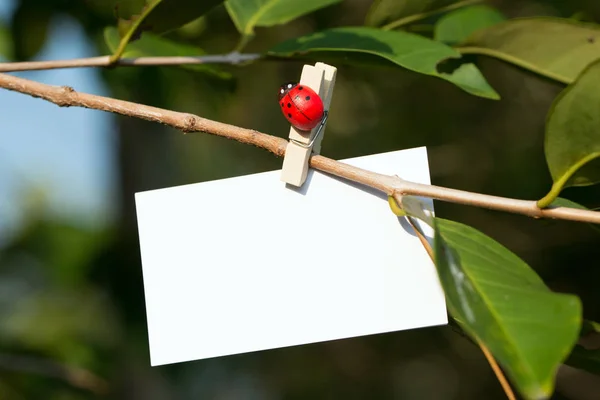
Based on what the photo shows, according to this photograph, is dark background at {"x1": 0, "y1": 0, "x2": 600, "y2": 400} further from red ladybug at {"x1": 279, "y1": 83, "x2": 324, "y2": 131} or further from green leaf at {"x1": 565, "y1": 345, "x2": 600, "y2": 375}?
red ladybug at {"x1": 279, "y1": 83, "x2": 324, "y2": 131}

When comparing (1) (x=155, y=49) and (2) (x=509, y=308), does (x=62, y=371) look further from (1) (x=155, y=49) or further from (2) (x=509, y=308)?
(2) (x=509, y=308)

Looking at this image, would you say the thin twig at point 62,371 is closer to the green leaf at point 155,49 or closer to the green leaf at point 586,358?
Result: the green leaf at point 155,49

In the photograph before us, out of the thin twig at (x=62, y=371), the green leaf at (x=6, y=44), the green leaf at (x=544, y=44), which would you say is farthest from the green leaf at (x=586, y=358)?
the green leaf at (x=6, y=44)

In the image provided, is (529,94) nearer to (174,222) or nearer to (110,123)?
(110,123)

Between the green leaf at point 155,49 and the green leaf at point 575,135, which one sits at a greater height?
the green leaf at point 155,49

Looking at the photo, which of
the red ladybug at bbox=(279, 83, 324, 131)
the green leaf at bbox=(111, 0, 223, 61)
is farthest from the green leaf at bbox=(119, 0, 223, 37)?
the red ladybug at bbox=(279, 83, 324, 131)

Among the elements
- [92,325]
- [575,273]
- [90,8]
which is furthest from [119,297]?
[575,273]
